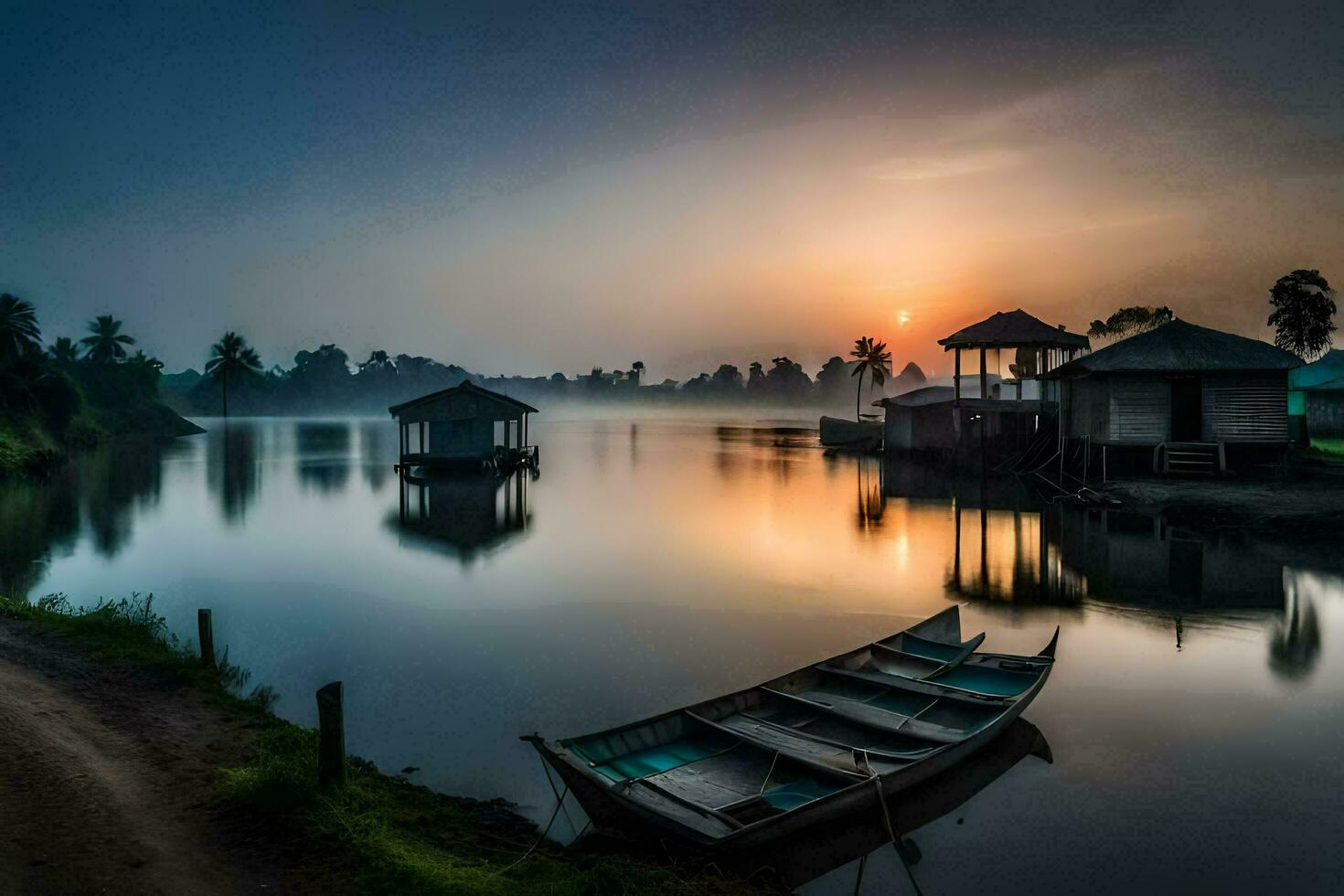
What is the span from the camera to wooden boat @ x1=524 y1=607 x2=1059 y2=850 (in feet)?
22.5

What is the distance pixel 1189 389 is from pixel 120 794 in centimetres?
3665

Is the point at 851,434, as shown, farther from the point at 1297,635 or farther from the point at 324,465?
the point at 1297,635

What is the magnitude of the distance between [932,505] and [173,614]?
2656cm

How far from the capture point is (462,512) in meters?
32.7

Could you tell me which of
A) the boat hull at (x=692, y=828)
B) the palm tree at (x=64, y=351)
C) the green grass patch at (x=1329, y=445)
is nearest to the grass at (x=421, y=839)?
the boat hull at (x=692, y=828)

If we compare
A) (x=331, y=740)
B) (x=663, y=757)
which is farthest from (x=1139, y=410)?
(x=331, y=740)

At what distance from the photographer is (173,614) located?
671 inches

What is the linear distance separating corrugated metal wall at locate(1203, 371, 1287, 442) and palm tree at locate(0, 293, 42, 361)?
235 ft

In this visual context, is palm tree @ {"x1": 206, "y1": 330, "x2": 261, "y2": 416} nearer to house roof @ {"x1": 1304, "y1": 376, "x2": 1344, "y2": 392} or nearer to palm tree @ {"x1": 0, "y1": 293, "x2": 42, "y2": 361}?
palm tree @ {"x1": 0, "y1": 293, "x2": 42, "y2": 361}

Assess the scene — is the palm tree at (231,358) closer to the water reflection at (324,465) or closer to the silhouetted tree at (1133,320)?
the water reflection at (324,465)

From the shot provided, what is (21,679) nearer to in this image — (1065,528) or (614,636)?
(614,636)

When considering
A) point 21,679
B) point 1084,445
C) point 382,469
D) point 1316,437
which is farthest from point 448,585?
point 1316,437

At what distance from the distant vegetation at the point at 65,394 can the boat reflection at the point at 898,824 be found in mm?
51110

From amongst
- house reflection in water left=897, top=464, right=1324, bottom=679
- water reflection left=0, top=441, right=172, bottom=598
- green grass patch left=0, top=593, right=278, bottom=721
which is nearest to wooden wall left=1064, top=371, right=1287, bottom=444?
house reflection in water left=897, top=464, right=1324, bottom=679
